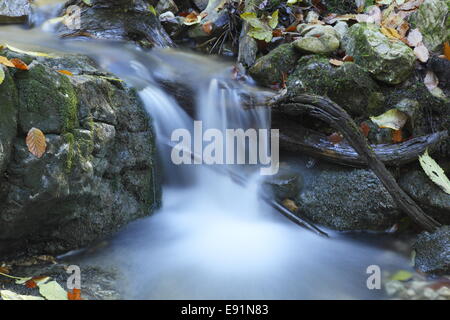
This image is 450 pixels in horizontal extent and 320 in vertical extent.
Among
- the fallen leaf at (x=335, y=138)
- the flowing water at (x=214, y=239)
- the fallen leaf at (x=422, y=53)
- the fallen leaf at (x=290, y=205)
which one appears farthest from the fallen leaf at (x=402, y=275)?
the fallen leaf at (x=422, y=53)

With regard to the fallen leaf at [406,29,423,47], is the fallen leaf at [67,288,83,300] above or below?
below

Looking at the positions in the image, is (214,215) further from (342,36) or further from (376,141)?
(342,36)

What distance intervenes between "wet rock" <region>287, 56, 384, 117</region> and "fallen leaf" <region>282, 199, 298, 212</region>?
3.59ft

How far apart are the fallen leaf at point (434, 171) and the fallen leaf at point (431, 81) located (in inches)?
30.5

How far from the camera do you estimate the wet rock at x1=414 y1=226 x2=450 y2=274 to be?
3.25 meters

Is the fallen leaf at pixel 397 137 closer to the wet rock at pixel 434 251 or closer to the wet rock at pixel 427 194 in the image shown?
the wet rock at pixel 427 194

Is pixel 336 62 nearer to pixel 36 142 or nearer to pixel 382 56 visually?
pixel 382 56

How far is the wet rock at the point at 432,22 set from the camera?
4.40 meters

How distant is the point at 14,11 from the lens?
5.65 m

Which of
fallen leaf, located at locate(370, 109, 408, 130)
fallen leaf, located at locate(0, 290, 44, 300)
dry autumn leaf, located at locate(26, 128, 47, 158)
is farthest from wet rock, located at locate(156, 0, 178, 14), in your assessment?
fallen leaf, located at locate(0, 290, 44, 300)

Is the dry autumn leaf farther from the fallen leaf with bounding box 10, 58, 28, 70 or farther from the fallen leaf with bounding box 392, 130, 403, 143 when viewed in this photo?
the fallen leaf with bounding box 392, 130, 403, 143

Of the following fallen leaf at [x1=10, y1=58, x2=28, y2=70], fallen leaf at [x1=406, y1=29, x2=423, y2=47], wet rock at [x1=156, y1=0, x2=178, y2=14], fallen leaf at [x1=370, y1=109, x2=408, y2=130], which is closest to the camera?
fallen leaf at [x1=10, y1=58, x2=28, y2=70]

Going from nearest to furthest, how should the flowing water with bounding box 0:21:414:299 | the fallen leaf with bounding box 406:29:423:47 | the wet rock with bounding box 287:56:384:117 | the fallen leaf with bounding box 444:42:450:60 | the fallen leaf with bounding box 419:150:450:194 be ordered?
the flowing water with bounding box 0:21:414:299
the fallen leaf with bounding box 419:150:450:194
the wet rock with bounding box 287:56:384:117
the fallen leaf with bounding box 444:42:450:60
the fallen leaf with bounding box 406:29:423:47
